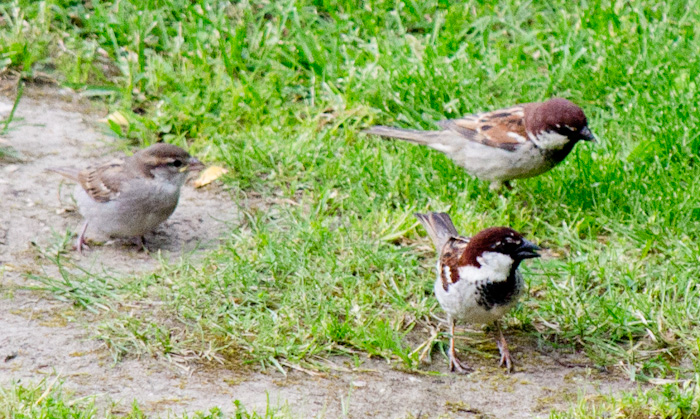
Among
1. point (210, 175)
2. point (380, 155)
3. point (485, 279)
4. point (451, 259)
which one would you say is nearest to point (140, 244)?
point (210, 175)

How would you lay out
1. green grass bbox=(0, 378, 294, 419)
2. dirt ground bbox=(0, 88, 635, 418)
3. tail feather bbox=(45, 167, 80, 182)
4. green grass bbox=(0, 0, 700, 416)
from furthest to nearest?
tail feather bbox=(45, 167, 80, 182)
green grass bbox=(0, 0, 700, 416)
dirt ground bbox=(0, 88, 635, 418)
green grass bbox=(0, 378, 294, 419)

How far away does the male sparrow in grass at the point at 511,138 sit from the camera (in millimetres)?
5984

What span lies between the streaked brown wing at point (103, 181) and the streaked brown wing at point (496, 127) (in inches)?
84.6

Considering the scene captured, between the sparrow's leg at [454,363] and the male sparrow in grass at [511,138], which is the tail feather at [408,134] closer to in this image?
the male sparrow in grass at [511,138]

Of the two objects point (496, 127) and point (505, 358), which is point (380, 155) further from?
point (505, 358)

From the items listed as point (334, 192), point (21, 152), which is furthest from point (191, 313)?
point (21, 152)

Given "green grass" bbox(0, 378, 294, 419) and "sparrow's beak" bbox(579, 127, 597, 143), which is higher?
"sparrow's beak" bbox(579, 127, 597, 143)

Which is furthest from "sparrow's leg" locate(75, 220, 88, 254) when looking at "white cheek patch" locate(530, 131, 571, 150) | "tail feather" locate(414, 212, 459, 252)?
"white cheek patch" locate(530, 131, 571, 150)

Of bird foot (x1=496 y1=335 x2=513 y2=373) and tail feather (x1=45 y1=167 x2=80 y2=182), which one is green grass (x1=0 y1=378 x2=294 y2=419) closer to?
bird foot (x1=496 y1=335 x2=513 y2=373)

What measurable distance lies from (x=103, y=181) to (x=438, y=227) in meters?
2.06

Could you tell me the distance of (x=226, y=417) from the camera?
4.02 meters

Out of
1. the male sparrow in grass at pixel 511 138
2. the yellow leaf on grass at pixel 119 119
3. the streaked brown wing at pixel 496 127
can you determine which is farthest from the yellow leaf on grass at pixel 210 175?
the streaked brown wing at pixel 496 127

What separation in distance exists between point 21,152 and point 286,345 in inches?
118

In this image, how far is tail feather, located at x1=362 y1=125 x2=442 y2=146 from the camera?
6.52 m
